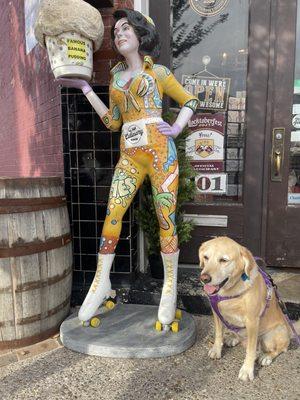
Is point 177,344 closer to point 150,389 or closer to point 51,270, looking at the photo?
point 150,389

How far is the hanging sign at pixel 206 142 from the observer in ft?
12.0

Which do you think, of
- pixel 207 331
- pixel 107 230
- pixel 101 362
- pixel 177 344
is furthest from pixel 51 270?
pixel 207 331

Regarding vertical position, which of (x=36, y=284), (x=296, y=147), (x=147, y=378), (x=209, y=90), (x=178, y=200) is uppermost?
(x=209, y=90)

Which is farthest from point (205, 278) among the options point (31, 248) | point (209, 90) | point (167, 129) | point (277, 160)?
point (209, 90)

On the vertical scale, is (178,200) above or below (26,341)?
above

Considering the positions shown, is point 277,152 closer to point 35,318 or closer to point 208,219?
point 208,219

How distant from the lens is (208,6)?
3.52 meters

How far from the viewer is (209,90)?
3605 mm

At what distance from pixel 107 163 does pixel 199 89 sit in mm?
1172

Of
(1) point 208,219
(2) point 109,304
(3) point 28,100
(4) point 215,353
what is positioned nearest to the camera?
(4) point 215,353

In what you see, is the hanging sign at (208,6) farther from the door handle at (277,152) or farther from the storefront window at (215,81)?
the door handle at (277,152)

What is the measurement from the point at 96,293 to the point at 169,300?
529mm

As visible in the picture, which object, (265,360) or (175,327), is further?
(175,327)

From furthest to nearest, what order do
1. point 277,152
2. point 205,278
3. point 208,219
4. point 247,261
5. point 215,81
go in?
point 208,219 → point 215,81 → point 277,152 → point 247,261 → point 205,278
